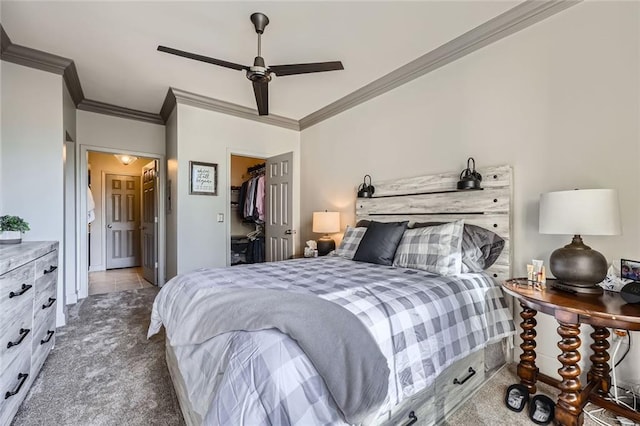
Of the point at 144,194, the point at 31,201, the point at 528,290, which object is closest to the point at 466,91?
the point at 528,290

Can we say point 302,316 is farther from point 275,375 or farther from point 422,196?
point 422,196

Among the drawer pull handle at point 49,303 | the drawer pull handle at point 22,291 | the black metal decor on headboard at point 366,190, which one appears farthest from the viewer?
the black metal decor on headboard at point 366,190

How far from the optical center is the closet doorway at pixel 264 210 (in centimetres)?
404

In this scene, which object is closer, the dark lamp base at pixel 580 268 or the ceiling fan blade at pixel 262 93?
the dark lamp base at pixel 580 268

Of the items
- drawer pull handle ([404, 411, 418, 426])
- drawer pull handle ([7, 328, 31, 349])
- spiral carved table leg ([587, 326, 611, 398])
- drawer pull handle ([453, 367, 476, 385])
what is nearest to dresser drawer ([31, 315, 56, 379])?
drawer pull handle ([7, 328, 31, 349])

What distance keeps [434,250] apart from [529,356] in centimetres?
87

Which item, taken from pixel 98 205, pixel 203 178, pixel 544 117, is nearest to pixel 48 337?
pixel 203 178

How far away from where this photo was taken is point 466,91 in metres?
2.48

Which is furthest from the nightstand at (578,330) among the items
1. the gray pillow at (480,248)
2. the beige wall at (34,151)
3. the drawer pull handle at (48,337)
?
the beige wall at (34,151)

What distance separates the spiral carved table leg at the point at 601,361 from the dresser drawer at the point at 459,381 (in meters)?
0.61

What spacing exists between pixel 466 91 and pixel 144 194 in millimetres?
5400

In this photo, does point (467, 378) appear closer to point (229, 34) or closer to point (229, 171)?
point (229, 34)

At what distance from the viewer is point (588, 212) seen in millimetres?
1518

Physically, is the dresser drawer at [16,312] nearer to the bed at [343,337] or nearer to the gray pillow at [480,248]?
the bed at [343,337]
